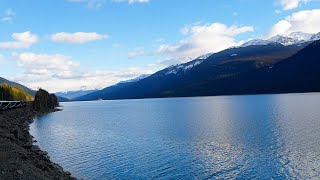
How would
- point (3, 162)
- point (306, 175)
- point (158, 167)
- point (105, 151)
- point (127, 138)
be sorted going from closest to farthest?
point (3, 162) < point (306, 175) < point (158, 167) < point (105, 151) < point (127, 138)

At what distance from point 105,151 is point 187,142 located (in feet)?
47.8

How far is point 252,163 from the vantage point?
1740 inches

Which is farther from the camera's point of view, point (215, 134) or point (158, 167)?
point (215, 134)

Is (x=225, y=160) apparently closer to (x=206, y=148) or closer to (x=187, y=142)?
(x=206, y=148)

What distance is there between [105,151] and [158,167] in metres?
15.6

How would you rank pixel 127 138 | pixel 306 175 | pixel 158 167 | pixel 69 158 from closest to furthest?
pixel 306 175 → pixel 158 167 → pixel 69 158 → pixel 127 138

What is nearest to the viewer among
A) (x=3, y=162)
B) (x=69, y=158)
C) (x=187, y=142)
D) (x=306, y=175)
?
(x=3, y=162)

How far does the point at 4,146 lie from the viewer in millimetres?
46500

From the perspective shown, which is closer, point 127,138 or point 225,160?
point 225,160

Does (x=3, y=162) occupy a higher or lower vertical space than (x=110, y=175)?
higher

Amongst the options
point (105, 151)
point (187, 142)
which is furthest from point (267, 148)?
point (105, 151)

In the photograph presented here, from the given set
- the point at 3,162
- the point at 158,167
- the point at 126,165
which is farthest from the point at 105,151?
the point at 3,162

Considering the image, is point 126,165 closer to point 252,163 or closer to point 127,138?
point 252,163

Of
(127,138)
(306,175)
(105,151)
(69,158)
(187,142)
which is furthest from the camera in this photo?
(127,138)
